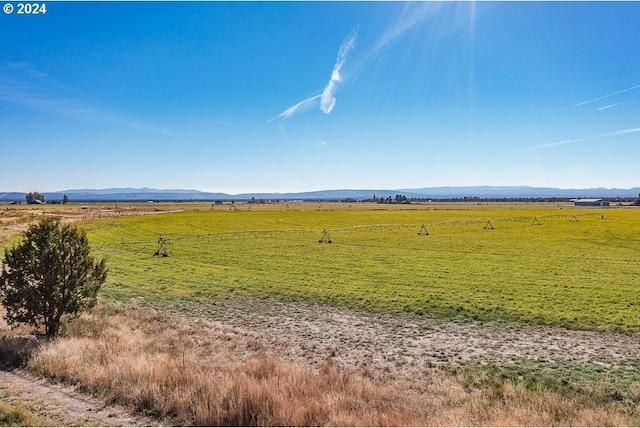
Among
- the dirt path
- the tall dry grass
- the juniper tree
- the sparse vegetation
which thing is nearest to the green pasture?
the sparse vegetation

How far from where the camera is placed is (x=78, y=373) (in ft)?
34.7

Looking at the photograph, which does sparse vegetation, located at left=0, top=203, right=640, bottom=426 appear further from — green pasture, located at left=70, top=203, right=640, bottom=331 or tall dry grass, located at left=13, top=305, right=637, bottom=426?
green pasture, located at left=70, top=203, right=640, bottom=331

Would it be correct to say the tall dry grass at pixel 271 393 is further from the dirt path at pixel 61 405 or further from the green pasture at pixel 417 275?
the green pasture at pixel 417 275

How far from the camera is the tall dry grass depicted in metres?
8.53

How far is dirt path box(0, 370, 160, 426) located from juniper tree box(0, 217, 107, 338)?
3.53 meters

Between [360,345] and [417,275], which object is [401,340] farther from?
[417,275]

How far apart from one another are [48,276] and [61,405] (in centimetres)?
609

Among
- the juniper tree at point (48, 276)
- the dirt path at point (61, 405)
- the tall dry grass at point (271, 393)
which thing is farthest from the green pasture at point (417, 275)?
the dirt path at point (61, 405)

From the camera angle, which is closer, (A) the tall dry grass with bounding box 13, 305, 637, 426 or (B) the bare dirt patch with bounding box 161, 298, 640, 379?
(A) the tall dry grass with bounding box 13, 305, 637, 426

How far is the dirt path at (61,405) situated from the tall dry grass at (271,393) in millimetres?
304

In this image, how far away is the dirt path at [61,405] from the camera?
332 inches

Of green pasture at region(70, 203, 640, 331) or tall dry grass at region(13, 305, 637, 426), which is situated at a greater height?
tall dry grass at region(13, 305, 637, 426)

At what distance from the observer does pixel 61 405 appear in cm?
912

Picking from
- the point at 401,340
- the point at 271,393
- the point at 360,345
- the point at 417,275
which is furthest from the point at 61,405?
the point at 417,275
